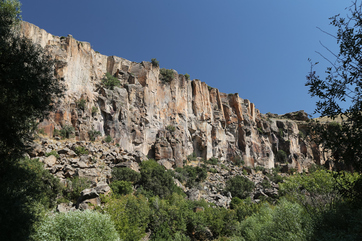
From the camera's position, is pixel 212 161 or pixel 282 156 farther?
pixel 282 156

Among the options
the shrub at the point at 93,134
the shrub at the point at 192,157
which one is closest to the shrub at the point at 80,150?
the shrub at the point at 93,134

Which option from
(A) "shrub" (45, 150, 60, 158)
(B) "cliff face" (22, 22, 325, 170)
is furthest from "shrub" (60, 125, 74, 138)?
(A) "shrub" (45, 150, 60, 158)

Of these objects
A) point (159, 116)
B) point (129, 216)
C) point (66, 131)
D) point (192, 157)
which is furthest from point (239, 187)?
point (66, 131)

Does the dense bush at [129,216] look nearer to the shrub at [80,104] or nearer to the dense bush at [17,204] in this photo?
the dense bush at [17,204]

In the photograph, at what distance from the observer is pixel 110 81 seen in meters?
40.5

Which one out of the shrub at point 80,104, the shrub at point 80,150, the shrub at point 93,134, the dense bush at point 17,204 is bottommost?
the dense bush at point 17,204

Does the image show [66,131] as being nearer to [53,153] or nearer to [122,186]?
[53,153]

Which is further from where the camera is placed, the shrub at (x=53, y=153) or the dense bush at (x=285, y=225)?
the shrub at (x=53, y=153)

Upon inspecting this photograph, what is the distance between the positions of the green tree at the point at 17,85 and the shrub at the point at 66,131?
1858cm

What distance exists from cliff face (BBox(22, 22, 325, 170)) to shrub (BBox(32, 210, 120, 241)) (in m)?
17.2

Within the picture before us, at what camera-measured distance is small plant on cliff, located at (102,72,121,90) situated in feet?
132

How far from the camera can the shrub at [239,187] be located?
3775 cm

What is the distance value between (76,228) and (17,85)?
8.04m

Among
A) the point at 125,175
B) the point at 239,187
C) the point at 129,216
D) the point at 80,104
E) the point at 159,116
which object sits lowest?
the point at 129,216
